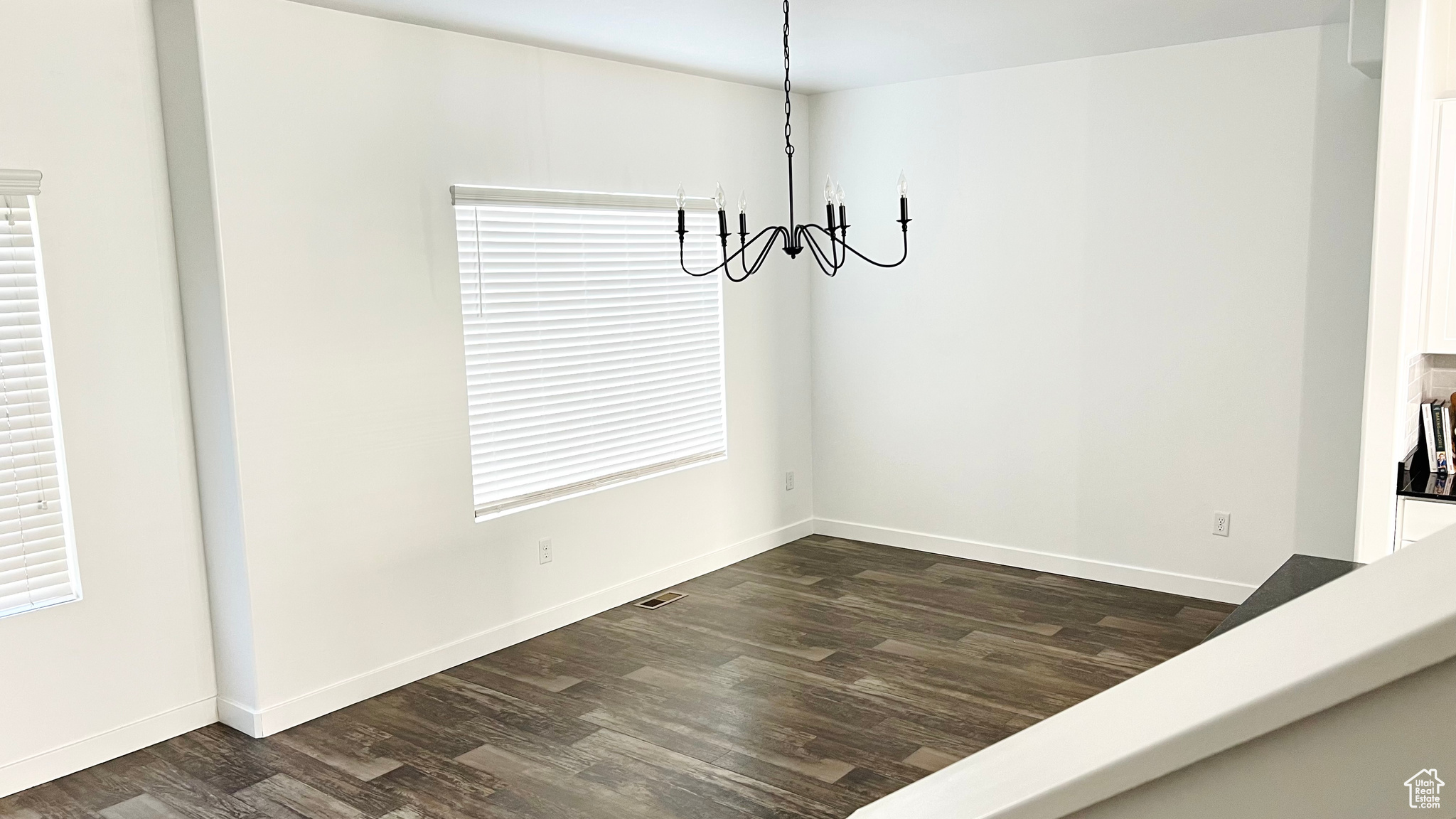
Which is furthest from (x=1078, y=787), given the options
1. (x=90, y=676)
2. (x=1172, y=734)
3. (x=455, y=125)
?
(x=455, y=125)

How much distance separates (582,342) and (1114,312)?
2656 mm

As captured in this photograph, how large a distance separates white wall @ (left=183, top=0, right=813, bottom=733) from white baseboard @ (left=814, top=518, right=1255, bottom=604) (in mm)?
1567

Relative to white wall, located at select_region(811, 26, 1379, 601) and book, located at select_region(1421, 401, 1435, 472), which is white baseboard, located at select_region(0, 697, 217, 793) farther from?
book, located at select_region(1421, 401, 1435, 472)

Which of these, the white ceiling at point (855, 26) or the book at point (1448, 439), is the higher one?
the white ceiling at point (855, 26)

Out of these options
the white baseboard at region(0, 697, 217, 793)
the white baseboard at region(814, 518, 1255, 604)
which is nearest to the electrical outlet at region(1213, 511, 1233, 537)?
the white baseboard at region(814, 518, 1255, 604)

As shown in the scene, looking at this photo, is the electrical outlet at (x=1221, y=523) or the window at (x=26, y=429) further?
the electrical outlet at (x=1221, y=523)

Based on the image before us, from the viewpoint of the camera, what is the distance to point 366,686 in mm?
4105

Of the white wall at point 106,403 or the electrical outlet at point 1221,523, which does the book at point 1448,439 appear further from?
the white wall at point 106,403

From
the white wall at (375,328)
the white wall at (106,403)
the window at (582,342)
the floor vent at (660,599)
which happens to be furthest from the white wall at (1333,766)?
the floor vent at (660,599)

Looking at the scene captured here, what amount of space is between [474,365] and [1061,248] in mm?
3001

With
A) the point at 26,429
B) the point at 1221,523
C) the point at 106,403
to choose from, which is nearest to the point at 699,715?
the point at 106,403

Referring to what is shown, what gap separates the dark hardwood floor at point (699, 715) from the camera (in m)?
3.30

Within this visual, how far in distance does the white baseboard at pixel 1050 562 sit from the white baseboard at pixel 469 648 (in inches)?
20.6

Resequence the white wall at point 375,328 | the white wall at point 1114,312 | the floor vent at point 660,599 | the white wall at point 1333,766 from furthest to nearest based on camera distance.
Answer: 1. the floor vent at point 660,599
2. the white wall at point 1114,312
3. the white wall at point 375,328
4. the white wall at point 1333,766
